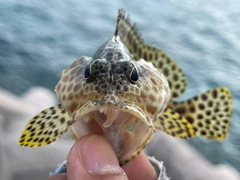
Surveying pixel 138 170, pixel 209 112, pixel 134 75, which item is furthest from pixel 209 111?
pixel 134 75

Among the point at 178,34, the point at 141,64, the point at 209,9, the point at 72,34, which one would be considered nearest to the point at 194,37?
the point at 178,34

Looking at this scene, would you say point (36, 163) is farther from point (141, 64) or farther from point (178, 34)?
point (178, 34)

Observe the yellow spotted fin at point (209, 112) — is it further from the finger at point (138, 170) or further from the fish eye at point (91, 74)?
the fish eye at point (91, 74)

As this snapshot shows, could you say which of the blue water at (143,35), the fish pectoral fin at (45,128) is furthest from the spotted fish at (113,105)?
the blue water at (143,35)

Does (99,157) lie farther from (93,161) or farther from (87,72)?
(87,72)

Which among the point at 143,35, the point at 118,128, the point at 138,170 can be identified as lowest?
the point at 138,170

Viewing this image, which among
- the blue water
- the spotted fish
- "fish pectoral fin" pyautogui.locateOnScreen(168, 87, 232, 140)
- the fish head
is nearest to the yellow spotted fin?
"fish pectoral fin" pyautogui.locateOnScreen(168, 87, 232, 140)

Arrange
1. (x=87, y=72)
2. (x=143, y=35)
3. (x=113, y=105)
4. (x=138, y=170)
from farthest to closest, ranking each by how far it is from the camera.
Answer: (x=143, y=35)
(x=138, y=170)
(x=87, y=72)
(x=113, y=105)
